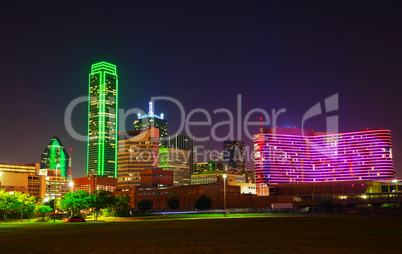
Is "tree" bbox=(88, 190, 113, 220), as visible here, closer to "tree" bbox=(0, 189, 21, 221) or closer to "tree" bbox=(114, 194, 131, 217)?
"tree" bbox=(114, 194, 131, 217)

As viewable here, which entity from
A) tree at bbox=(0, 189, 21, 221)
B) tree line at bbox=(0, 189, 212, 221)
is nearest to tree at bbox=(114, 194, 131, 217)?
→ tree line at bbox=(0, 189, 212, 221)

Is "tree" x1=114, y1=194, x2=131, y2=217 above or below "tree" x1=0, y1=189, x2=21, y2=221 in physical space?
below

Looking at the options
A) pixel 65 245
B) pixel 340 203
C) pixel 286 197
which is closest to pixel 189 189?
pixel 286 197

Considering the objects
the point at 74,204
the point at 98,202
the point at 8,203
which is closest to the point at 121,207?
the point at 98,202

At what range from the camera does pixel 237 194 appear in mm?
186000

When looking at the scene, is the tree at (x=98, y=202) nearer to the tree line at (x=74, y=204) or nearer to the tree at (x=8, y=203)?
the tree line at (x=74, y=204)

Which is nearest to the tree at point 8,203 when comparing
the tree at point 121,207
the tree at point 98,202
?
the tree at point 98,202

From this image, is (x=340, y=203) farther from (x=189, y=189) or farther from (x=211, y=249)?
(x=211, y=249)

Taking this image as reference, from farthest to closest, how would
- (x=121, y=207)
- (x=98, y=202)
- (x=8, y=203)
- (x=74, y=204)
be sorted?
(x=121, y=207)
(x=98, y=202)
(x=74, y=204)
(x=8, y=203)

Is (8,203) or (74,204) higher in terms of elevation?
(8,203)

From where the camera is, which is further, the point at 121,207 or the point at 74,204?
the point at 121,207

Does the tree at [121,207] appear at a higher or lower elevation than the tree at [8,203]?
lower

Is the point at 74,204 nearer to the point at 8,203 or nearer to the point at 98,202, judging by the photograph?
the point at 98,202

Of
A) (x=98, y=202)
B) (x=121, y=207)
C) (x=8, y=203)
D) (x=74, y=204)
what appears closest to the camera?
(x=8, y=203)
